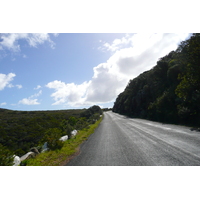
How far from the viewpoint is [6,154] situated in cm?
700

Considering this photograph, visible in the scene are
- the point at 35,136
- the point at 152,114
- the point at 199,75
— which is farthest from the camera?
the point at 152,114

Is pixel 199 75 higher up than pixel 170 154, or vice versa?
pixel 199 75

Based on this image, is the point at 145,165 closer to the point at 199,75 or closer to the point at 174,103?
the point at 199,75

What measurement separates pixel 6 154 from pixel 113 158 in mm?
5572

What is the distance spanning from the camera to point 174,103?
73.2 ft

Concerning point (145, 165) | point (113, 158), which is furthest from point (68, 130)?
point (145, 165)

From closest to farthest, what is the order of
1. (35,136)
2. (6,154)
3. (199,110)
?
(6,154), (199,110), (35,136)

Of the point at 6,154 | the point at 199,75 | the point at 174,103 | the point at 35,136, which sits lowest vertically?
the point at 35,136

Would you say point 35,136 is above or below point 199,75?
below
